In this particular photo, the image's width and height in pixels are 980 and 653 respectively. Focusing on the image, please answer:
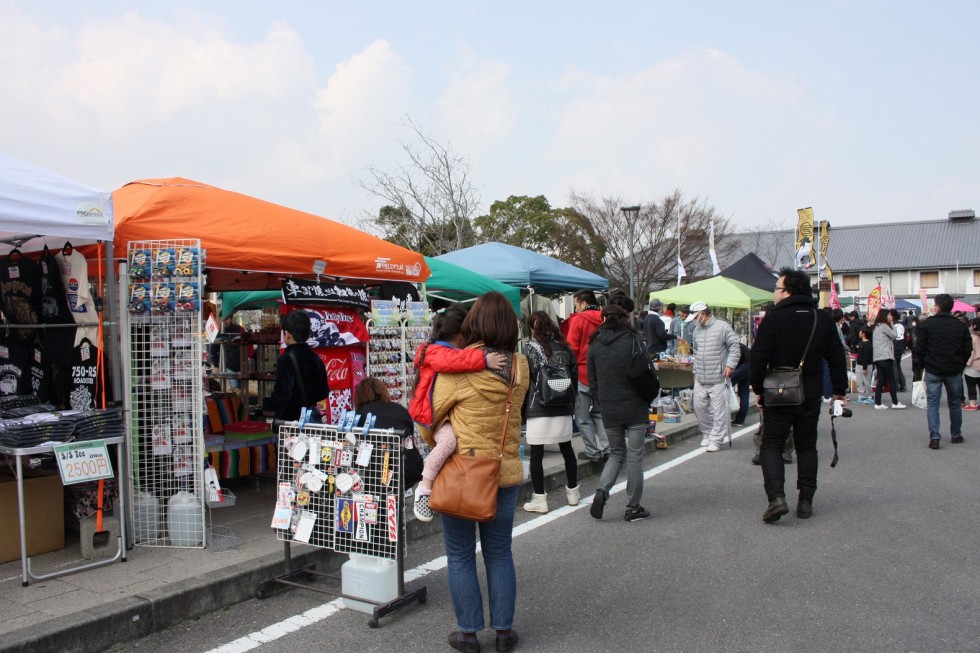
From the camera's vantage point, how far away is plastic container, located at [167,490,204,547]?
5.14m

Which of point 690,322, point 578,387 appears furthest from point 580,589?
point 690,322

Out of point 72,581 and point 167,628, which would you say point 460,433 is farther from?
point 72,581

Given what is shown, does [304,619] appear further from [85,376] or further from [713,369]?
[713,369]

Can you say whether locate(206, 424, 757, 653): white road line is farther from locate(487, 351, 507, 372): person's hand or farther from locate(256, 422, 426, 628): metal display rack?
locate(487, 351, 507, 372): person's hand

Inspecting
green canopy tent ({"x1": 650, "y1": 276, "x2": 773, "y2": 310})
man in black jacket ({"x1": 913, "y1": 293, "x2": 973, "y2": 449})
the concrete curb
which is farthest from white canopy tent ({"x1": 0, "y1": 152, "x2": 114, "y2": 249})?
green canopy tent ({"x1": 650, "y1": 276, "x2": 773, "y2": 310})

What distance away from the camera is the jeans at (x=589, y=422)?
26.6 ft

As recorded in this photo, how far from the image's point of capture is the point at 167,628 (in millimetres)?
4102

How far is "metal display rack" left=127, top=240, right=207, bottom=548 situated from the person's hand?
2635mm

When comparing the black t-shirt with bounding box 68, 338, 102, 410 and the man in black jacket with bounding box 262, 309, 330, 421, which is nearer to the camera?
the black t-shirt with bounding box 68, 338, 102, 410

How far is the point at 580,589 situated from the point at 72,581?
3136 mm

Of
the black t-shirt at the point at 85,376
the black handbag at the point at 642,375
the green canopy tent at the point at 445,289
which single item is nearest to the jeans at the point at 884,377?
the green canopy tent at the point at 445,289

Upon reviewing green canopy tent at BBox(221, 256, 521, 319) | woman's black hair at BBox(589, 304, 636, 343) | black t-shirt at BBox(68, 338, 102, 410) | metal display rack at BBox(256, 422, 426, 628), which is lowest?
metal display rack at BBox(256, 422, 426, 628)

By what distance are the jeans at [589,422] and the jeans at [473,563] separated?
453 cm

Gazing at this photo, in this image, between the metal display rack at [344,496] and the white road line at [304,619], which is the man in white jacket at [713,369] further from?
the metal display rack at [344,496]
